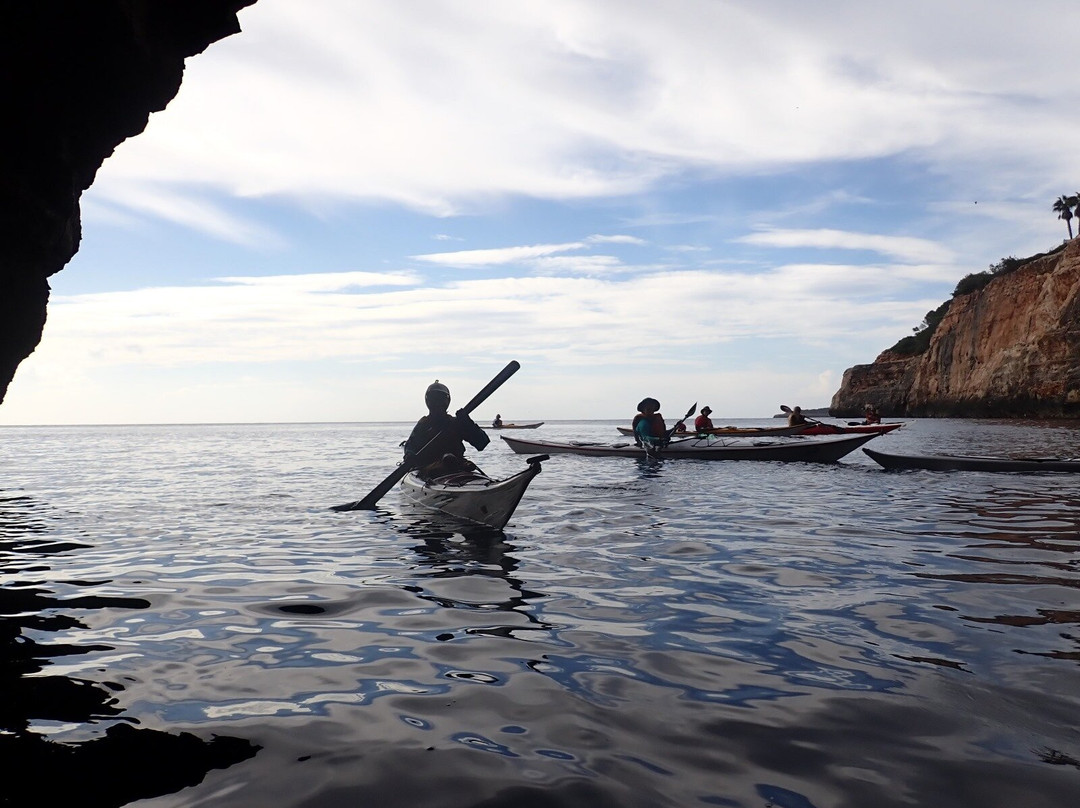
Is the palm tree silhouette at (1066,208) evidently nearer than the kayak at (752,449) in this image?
No

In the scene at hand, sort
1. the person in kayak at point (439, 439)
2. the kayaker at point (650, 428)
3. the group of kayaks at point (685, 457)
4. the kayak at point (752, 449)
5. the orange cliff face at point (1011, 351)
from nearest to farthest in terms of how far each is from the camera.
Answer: the group of kayaks at point (685, 457) < the person in kayak at point (439, 439) < the kayak at point (752, 449) < the kayaker at point (650, 428) < the orange cliff face at point (1011, 351)

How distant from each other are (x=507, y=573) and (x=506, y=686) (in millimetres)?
3093

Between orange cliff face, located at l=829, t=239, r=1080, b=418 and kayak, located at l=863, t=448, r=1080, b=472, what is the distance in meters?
34.2

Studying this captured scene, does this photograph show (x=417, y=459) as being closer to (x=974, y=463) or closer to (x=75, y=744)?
(x=75, y=744)

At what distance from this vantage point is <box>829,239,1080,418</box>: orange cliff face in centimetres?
4256

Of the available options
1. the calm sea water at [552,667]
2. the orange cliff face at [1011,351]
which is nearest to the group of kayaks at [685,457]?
the calm sea water at [552,667]

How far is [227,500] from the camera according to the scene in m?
13.6

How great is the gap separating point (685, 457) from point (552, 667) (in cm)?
1807

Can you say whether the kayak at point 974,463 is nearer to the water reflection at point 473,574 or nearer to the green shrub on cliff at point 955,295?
the water reflection at point 473,574

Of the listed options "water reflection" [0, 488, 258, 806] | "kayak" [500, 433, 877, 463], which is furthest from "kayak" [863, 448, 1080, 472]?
"water reflection" [0, 488, 258, 806]

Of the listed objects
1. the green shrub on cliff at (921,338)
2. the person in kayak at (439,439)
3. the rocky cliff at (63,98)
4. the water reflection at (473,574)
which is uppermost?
the green shrub on cliff at (921,338)

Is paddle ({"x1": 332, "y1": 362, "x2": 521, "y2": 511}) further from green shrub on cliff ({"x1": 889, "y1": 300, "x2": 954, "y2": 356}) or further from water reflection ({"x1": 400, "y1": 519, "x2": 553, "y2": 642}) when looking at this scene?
green shrub on cliff ({"x1": 889, "y1": 300, "x2": 954, "y2": 356})

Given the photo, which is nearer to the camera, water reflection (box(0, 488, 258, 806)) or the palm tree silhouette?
water reflection (box(0, 488, 258, 806))

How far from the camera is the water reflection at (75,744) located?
2621 millimetres
